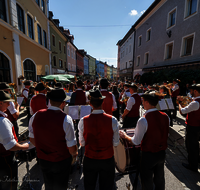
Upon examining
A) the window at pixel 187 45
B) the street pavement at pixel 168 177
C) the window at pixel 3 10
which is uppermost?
the window at pixel 3 10

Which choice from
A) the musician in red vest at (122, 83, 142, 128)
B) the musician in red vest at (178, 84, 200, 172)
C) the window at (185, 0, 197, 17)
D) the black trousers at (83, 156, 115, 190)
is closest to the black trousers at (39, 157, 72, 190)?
the black trousers at (83, 156, 115, 190)

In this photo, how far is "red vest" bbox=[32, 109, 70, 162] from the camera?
64.6 inches

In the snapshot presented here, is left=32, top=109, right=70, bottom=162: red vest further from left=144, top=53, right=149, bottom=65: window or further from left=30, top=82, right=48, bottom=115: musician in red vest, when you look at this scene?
left=144, top=53, right=149, bottom=65: window

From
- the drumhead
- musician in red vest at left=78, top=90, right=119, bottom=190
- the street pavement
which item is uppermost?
musician in red vest at left=78, top=90, right=119, bottom=190

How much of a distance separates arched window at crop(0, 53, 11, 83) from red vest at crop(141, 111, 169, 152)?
10681mm

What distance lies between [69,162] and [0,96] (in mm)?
1581

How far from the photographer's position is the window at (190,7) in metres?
9.95

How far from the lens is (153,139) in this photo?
1843mm

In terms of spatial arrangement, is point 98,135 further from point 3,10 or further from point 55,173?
point 3,10

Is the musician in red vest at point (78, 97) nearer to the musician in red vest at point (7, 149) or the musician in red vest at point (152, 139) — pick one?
the musician in red vest at point (7, 149)

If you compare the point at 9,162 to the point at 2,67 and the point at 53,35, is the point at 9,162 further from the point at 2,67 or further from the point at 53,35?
the point at 53,35

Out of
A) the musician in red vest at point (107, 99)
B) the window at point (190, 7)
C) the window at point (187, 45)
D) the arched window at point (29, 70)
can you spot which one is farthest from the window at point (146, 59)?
the musician in red vest at point (107, 99)

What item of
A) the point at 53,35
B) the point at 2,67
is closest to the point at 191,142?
the point at 2,67

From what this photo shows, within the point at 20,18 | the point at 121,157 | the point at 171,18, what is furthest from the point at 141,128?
the point at 171,18
